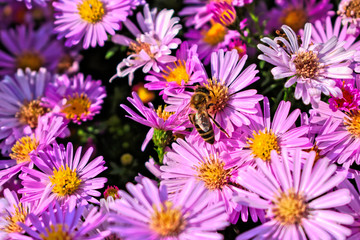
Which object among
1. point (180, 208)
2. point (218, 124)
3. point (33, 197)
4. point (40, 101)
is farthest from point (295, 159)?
point (40, 101)

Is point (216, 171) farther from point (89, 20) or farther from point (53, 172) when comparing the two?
point (89, 20)

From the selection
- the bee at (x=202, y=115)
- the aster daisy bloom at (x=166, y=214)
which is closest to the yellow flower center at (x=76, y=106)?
the bee at (x=202, y=115)

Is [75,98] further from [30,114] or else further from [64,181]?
[64,181]

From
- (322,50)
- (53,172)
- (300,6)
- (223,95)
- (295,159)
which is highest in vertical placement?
(300,6)

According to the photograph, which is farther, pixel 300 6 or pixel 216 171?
pixel 300 6

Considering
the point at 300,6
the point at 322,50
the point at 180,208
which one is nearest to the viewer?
the point at 180,208

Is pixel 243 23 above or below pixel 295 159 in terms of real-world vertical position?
above

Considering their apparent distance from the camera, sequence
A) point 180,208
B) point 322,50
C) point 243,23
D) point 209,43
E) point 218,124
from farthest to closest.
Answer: point 209,43
point 243,23
point 322,50
point 218,124
point 180,208
